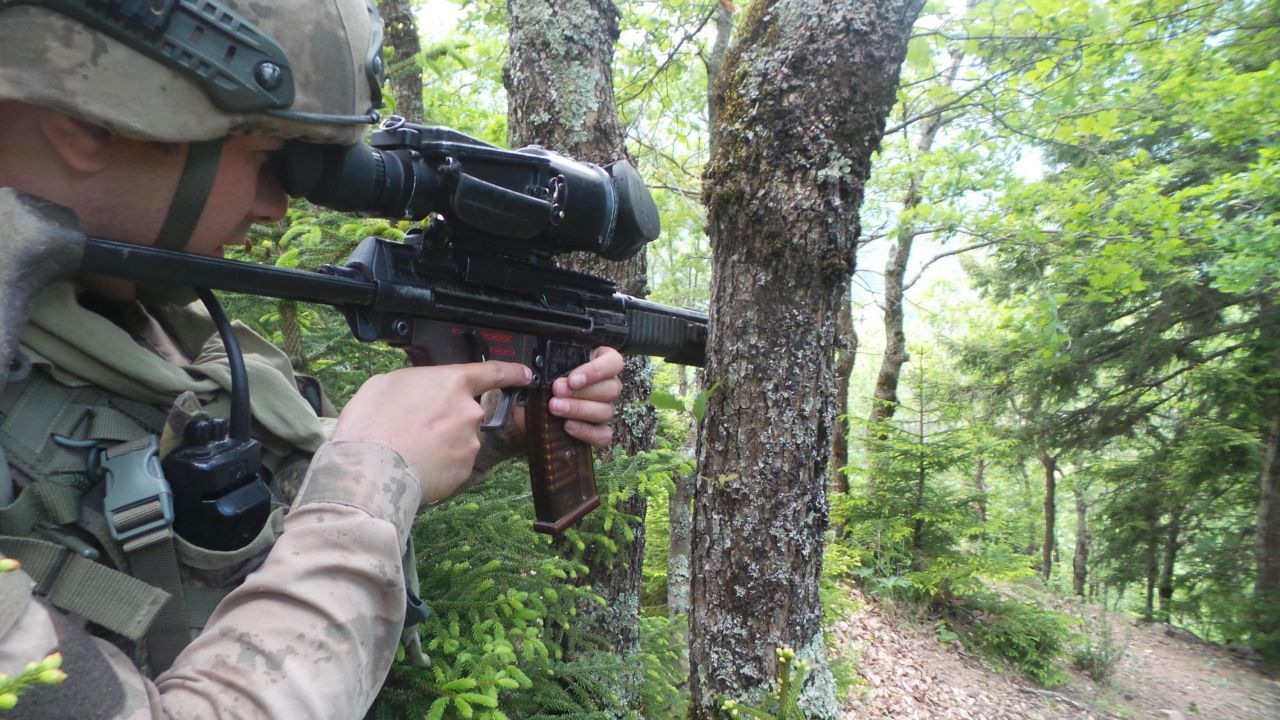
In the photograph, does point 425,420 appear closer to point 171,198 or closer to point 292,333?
point 171,198

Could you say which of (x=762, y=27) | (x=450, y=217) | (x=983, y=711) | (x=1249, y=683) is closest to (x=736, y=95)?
(x=762, y=27)

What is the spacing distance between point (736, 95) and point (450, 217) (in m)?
1.26

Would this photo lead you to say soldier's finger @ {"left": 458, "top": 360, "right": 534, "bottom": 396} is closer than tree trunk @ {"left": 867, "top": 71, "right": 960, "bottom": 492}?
Yes

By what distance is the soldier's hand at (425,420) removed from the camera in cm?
136

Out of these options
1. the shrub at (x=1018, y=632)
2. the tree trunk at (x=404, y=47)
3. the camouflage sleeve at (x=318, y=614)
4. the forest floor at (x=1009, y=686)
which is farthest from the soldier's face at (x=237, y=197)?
the shrub at (x=1018, y=632)

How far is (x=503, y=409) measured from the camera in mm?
1919

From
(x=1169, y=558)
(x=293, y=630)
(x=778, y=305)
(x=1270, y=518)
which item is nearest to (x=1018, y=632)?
(x=1270, y=518)

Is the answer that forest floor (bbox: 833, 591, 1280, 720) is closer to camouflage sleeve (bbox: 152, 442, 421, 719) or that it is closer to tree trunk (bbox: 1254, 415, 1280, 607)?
tree trunk (bbox: 1254, 415, 1280, 607)

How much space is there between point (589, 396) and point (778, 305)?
75 centimetres

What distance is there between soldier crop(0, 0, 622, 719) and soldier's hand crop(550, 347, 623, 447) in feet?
2.12

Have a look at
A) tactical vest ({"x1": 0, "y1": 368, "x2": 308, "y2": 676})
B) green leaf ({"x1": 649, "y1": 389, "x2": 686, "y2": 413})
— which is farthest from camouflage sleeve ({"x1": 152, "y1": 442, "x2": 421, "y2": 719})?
green leaf ({"x1": 649, "y1": 389, "x2": 686, "y2": 413})

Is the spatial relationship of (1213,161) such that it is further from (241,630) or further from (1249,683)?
(241,630)

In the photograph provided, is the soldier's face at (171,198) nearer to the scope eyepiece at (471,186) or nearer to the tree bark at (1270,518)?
the scope eyepiece at (471,186)

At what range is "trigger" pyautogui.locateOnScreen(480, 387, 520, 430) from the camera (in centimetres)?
190
